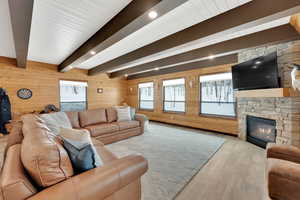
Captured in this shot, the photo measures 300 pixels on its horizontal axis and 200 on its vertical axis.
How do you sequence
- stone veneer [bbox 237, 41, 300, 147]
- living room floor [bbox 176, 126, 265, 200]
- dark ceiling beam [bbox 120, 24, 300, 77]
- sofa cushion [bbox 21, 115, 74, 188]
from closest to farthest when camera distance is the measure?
sofa cushion [bbox 21, 115, 74, 188] < living room floor [bbox 176, 126, 265, 200] < dark ceiling beam [bbox 120, 24, 300, 77] < stone veneer [bbox 237, 41, 300, 147]

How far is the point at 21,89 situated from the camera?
4723mm

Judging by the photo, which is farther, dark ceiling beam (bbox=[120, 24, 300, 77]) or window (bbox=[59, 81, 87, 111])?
window (bbox=[59, 81, 87, 111])

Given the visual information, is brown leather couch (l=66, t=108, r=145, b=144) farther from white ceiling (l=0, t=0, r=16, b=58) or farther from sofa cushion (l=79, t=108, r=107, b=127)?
white ceiling (l=0, t=0, r=16, b=58)

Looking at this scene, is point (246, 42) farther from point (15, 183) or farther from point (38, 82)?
point (38, 82)

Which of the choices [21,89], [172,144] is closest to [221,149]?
[172,144]

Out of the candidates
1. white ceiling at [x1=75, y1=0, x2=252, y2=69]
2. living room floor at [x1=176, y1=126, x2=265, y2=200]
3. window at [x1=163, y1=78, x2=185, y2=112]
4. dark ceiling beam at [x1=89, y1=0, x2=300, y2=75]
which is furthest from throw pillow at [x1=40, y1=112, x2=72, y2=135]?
window at [x1=163, y1=78, x2=185, y2=112]

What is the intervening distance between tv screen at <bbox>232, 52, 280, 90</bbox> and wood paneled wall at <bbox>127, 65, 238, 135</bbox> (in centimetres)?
91

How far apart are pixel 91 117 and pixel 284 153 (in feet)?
13.2

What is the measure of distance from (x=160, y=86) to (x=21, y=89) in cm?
545

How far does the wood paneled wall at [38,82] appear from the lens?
4.52m

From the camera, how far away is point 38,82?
5.09m

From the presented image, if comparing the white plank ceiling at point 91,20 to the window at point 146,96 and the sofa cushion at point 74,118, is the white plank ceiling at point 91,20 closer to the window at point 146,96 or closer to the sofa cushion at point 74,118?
the sofa cushion at point 74,118

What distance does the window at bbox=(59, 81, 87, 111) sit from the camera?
230 inches

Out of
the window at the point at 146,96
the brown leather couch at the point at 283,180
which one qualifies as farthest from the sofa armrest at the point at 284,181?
the window at the point at 146,96
